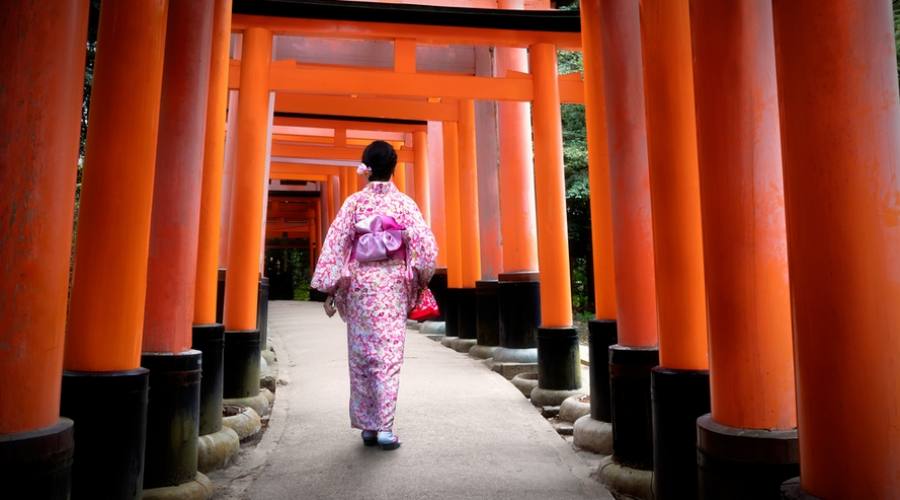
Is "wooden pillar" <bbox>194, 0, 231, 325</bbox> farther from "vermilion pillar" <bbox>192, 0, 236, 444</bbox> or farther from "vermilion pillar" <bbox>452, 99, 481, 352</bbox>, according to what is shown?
"vermilion pillar" <bbox>452, 99, 481, 352</bbox>

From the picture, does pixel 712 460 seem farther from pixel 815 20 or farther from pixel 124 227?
pixel 124 227

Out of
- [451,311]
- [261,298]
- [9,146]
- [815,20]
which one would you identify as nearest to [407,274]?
[9,146]

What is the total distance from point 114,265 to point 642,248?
2503 mm


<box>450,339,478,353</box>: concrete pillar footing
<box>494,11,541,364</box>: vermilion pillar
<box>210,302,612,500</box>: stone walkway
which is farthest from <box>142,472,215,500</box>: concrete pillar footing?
<box>450,339,478,353</box>: concrete pillar footing

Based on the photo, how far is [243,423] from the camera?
165 inches

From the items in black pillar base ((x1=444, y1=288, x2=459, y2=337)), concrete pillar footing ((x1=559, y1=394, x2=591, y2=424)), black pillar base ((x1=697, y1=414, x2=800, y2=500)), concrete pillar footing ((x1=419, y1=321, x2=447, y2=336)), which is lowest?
concrete pillar footing ((x1=559, y1=394, x2=591, y2=424))

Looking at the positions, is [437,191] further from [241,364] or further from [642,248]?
[642,248]

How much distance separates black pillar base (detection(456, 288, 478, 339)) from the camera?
8875 millimetres

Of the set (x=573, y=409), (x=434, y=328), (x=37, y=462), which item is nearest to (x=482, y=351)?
(x=573, y=409)

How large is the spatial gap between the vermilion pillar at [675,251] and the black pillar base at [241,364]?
3.22 m

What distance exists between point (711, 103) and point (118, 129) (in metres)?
2.15

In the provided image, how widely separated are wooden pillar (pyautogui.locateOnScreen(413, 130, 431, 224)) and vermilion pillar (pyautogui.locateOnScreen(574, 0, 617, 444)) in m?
7.48

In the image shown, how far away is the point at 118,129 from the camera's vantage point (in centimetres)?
248

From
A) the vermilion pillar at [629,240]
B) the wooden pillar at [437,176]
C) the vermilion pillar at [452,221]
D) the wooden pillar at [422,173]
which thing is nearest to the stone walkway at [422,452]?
the vermilion pillar at [629,240]
